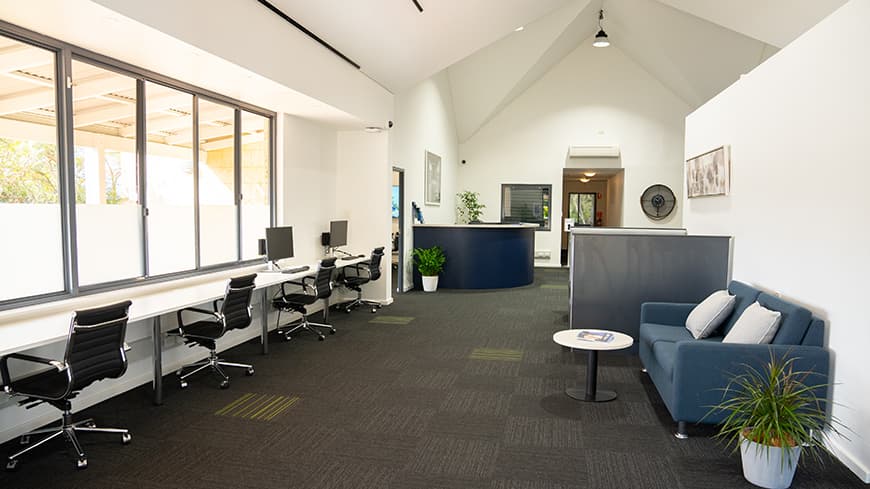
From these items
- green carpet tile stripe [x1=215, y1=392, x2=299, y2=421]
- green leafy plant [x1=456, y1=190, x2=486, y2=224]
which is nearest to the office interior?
green carpet tile stripe [x1=215, y1=392, x2=299, y2=421]

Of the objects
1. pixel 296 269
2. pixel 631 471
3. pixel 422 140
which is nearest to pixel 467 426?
pixel 631 471

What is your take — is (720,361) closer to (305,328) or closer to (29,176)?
(305,328)

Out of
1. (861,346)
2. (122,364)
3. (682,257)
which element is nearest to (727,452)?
(861,346)

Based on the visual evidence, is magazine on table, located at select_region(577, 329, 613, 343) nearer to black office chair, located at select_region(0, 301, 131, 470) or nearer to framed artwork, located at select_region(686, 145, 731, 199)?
framed artwork, located at select_region(686, 145, 731, 199)

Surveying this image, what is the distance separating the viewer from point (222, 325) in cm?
447

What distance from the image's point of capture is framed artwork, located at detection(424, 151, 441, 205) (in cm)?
1045

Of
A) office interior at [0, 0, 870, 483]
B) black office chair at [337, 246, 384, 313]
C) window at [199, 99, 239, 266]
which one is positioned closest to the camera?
office interior at [0, 0, 870, 483]

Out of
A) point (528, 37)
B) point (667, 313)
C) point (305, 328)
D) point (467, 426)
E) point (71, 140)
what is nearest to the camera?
point (467, 426)

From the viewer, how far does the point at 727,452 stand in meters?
3.33

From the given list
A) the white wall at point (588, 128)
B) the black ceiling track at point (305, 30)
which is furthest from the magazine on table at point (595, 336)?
the white wall at point (588, 128)

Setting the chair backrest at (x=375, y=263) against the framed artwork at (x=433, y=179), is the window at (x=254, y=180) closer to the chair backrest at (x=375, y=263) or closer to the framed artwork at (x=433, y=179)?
the chair backrest at (x=375, y=263)

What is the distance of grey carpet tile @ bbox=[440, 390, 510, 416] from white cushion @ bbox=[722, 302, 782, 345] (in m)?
1.64

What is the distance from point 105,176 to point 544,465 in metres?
3.86

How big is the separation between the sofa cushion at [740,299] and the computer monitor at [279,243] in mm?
4386
